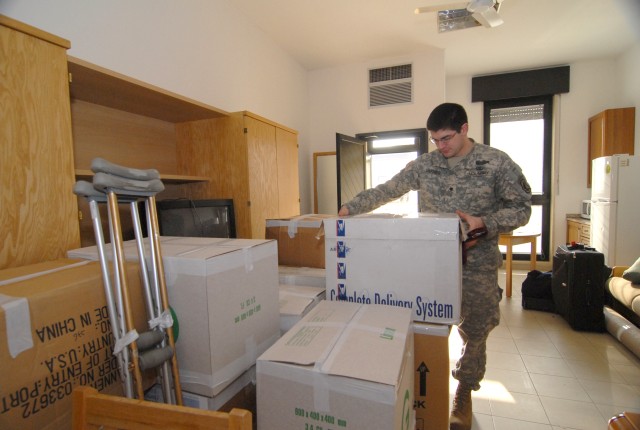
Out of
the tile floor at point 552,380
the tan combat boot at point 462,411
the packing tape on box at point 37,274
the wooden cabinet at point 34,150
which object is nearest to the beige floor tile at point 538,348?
the tile floor at point 552,380

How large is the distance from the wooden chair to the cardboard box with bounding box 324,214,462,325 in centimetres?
75

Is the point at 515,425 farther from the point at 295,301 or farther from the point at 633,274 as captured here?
the point at 633,274

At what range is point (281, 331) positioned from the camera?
1.19 meters

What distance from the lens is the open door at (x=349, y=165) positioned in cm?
379

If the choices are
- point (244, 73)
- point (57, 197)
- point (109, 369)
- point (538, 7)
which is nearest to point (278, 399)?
point (109, 369)

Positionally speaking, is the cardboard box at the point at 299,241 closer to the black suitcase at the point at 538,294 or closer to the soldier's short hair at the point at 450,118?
the soldier's short hair at the point at 450,118

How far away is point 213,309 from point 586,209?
18.4 ft

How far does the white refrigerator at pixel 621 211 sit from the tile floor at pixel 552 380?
1328 mm

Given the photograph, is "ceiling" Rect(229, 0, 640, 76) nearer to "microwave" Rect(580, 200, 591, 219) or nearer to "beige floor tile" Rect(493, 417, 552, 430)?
→ "microwave" Rect(580, 200, 591, 219)

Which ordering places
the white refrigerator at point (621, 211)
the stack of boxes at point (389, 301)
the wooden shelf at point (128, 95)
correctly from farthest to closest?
the white refrigerator at point (621, 211) < the wooden shelf at point (128, 95) < the stack of boxes at point (389, 301)

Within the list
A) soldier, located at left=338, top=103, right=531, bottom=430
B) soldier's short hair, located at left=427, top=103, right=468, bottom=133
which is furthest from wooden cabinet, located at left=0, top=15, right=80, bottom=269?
soldier's short hair, located at left=427, top=103, right=468, bottom=133

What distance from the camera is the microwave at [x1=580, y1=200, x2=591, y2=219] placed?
179 inches

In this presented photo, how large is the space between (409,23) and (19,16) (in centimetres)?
319

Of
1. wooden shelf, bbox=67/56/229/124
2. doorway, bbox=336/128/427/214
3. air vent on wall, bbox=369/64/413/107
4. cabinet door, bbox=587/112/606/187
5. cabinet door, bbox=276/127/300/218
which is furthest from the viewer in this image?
cabinet door, bbox=587/112/606/187
